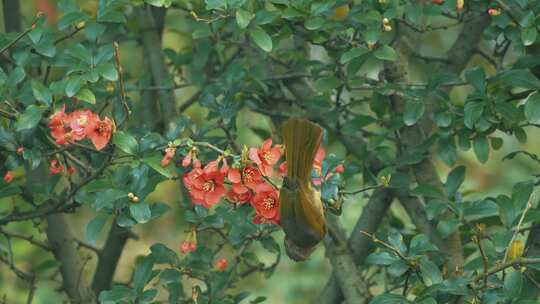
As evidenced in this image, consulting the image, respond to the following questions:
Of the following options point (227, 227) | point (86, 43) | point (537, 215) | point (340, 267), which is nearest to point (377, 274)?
point (340, 267)

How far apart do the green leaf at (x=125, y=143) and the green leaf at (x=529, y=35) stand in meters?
0.80

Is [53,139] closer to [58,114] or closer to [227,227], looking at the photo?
[58,114]

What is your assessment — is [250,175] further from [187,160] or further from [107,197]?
[107,197]

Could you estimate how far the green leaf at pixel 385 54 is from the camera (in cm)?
200

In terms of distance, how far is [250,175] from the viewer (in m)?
1.75

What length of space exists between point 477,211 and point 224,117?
1.86ft

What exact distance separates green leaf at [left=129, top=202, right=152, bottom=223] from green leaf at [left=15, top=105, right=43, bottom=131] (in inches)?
9.3

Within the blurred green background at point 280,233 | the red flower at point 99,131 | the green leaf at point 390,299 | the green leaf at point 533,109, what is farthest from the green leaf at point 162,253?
the green leaf at point 533,109

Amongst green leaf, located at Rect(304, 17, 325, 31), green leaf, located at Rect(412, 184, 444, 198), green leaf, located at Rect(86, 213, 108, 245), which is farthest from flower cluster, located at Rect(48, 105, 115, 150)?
green leaf, located at Rect(412, 184, 444, 198)

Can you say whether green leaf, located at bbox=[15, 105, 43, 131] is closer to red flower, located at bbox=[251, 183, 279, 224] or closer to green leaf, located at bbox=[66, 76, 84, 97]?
green leaf, located at bbox=[66, 76, 84, 97]

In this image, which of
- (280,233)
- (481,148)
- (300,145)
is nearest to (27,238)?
(300,145)

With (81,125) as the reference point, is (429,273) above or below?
below

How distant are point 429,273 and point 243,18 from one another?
0.62 meters

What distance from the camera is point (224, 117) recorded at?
2123 millimetres
